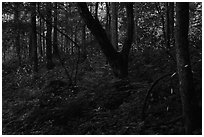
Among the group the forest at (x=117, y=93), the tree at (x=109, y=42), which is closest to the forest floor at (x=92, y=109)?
the forest at (x=117, y=93)

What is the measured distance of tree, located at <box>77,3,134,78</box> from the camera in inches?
416

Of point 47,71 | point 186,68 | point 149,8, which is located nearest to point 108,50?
point 186,68

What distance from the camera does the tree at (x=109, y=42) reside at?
34.7 ft

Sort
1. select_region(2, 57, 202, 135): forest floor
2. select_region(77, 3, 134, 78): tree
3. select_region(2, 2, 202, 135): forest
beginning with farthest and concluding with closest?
select_region(77, 3, 134, 78): tree < select_region(2, 57, 202, 135): forest floor < select_region(2, 2, 202, 135): forest

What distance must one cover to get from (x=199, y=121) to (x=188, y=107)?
0.44 metres

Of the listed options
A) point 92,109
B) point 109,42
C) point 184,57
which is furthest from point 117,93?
point 184,57

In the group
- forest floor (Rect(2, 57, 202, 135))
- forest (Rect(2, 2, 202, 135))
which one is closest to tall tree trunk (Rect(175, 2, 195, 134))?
forest (Rect(2, 2, 202, 135))

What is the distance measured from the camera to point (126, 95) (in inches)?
401

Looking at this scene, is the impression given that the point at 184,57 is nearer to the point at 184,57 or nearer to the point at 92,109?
the point at 184,57

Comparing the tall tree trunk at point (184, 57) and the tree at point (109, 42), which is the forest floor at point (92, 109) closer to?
the tree at point (109, 42)

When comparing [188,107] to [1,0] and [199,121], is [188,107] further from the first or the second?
[1,0]

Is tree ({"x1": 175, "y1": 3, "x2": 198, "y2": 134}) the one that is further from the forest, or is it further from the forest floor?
the forest floor

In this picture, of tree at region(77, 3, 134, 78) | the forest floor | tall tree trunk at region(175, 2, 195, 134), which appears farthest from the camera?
tree at region(77, 3, 134, 78)

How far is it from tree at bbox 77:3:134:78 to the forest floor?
22.5 inches
